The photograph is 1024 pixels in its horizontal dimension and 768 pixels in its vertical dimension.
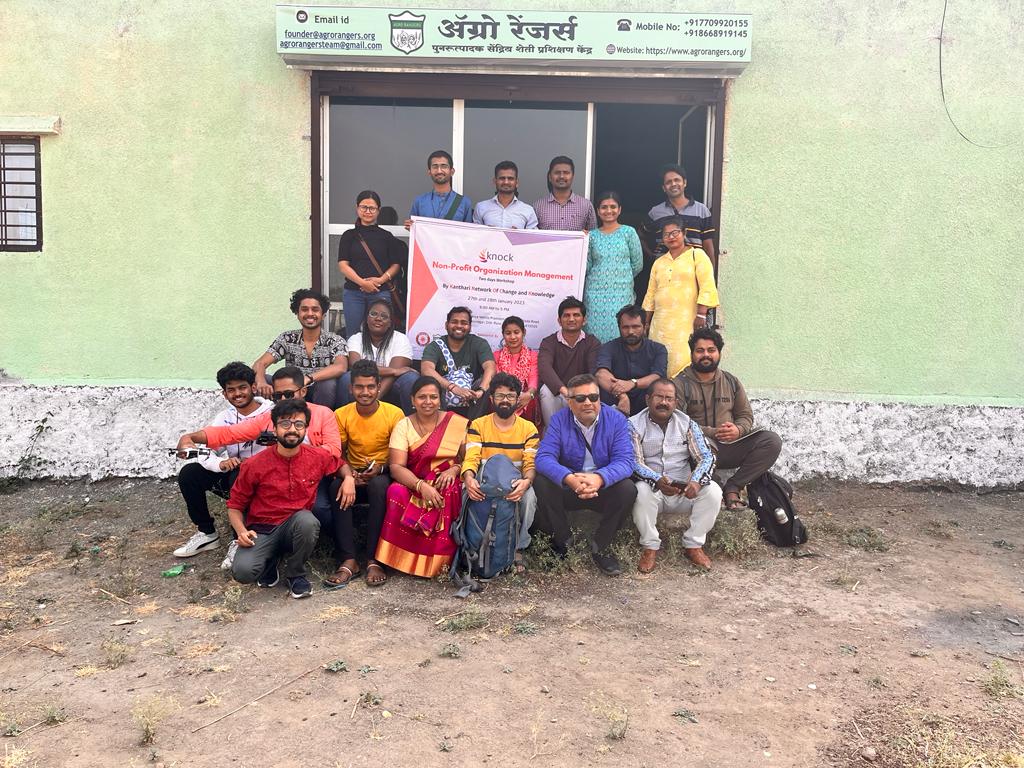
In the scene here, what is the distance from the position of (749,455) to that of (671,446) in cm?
60

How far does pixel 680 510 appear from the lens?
483 centimetres

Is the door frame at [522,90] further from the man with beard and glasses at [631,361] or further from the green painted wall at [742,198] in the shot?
the man with beard and glasses at [631,361]

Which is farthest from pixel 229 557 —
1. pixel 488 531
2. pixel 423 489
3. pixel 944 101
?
pixel 944 101

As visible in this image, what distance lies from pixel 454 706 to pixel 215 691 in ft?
3.21

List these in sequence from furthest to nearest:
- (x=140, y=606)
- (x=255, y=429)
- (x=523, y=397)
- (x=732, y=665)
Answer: (x=523, y=397)
(x=255, y=429)
(x=140, y=606)
(x=732, y=665)

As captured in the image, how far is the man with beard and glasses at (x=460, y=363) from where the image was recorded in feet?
17.4

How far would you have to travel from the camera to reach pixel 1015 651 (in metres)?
3.60

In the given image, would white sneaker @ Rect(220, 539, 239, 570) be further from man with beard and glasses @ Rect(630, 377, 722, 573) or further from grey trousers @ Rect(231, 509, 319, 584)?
man with beard and glasses @ Rect(630, 377, 722, 573)

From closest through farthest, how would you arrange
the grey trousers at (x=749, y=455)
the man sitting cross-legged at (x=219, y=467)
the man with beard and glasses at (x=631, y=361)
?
the man sitting cross-legged at (x=219, y=467) < the grey trousers at (x=749, y=455) < the man with beard and glasses at (x=631, y=361)

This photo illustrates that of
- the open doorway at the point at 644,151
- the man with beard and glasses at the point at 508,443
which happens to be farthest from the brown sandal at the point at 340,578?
the open doorway at the point at 644,151

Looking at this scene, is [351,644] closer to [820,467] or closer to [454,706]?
[454,706]

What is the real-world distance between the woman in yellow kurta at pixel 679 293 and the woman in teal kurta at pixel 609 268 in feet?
0.75

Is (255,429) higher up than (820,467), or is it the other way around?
(255,429)

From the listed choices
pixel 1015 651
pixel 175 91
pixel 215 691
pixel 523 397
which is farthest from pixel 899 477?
pixel 175 91
